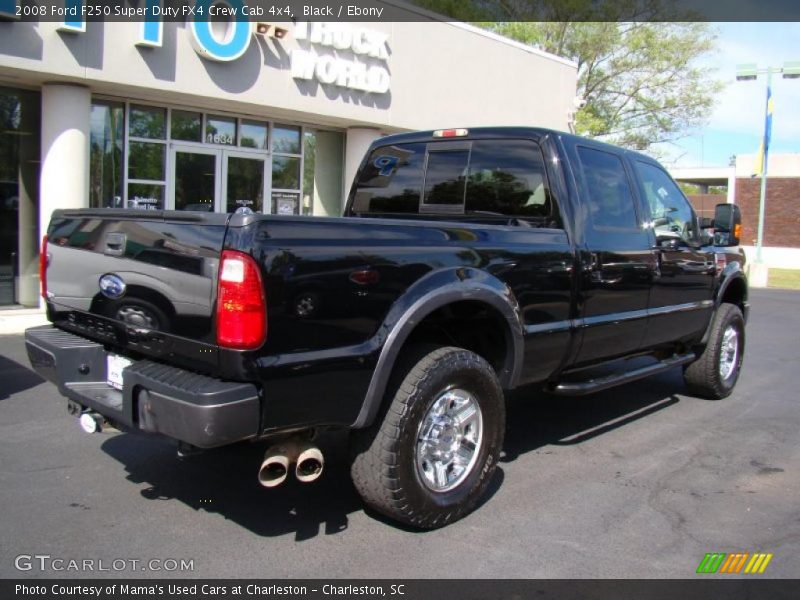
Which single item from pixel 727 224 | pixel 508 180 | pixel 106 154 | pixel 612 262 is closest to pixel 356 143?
pixel 106 154

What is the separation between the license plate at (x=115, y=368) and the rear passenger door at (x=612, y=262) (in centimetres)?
266

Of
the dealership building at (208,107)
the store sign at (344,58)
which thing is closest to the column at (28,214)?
the dealership building at (208,107)

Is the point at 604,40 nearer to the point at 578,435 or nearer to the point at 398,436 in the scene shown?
the point at 578,435

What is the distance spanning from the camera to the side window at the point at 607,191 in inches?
187

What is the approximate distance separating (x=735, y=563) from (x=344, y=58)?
1042cm

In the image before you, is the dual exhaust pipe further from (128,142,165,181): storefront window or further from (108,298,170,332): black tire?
(128,142,165,181): storefront window

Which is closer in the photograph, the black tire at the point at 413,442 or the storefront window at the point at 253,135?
the black tire at the point at 413,442

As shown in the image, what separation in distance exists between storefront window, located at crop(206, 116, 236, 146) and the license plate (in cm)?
874

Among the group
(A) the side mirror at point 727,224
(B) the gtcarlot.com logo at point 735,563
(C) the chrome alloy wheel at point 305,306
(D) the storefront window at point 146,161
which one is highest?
(D) the storefront window at point 146,161

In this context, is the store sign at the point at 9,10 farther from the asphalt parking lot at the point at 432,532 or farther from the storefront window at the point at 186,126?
the asphalt parking lot at the point at 432,532

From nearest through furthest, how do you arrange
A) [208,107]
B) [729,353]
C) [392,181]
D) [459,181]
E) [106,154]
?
[459,181]
[392,181]
[729,353]
[106,154]
[208,107]

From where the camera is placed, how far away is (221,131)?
11.8m

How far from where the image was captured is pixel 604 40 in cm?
2828

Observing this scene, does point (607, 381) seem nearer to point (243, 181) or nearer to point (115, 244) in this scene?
point (115, 244)
